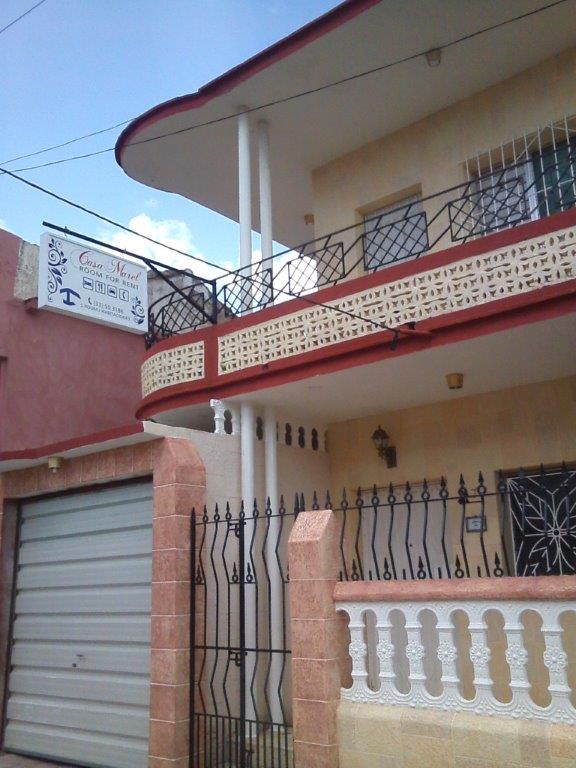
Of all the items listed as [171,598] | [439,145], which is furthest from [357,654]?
[439,145]

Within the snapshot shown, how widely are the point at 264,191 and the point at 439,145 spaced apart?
233cm

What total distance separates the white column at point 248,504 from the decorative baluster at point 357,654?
2021mm

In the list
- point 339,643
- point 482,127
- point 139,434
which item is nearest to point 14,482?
point 139,434

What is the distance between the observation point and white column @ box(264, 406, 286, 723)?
24.9 feet

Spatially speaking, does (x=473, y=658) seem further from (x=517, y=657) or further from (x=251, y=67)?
(x=251, y=67)

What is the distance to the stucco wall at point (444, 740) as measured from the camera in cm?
422

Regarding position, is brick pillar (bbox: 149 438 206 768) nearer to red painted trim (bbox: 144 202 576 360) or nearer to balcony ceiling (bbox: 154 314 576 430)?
balcony ceiling (bbox: 154 314 576 430)

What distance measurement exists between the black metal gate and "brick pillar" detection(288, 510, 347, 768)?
0.45 metres

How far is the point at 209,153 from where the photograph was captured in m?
10.4

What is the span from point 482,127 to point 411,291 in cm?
295

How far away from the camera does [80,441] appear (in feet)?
24.2

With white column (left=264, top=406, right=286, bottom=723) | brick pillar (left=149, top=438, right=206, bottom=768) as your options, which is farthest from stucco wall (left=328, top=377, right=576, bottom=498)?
brick pillar (left=149, top=438, right=206, bottom=768)

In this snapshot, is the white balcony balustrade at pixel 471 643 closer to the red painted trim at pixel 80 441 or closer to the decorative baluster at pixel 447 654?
the decorative baluster at pixel 447 654

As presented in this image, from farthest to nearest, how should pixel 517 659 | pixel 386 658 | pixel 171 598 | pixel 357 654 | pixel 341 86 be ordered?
pixel 341 86
pixel 171 598
pixel 357 654
pixel 386 658
pixel 517 659
